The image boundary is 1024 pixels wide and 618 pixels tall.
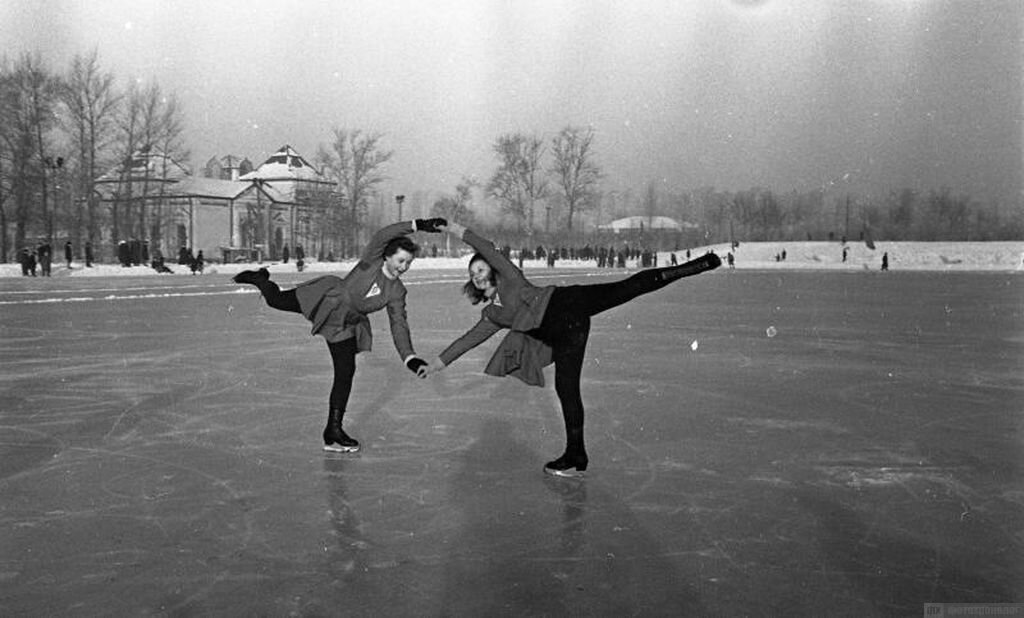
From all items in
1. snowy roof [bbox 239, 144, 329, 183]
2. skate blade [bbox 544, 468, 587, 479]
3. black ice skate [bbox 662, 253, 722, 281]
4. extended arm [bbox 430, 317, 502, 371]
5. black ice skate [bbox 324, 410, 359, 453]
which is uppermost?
snowy roof [bbox 239, 144, 329, 183]

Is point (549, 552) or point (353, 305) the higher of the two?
point (353, 305)

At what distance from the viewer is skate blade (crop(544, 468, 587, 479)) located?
4582 mm

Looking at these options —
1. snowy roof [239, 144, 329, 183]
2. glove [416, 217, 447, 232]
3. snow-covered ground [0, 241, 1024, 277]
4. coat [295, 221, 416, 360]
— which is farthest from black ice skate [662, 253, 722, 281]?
snowy roof [239, 144, 329, 183]

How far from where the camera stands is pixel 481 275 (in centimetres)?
455

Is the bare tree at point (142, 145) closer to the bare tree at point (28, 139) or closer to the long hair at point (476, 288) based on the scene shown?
the bare tree at point (28, 139)

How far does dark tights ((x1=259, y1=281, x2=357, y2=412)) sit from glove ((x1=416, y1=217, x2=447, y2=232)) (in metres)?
0.88

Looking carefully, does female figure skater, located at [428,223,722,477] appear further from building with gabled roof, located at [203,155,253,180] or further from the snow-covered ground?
building with gabled roof, located at [203,155,253,180]

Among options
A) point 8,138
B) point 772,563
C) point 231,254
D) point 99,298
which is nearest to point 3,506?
point 772,563

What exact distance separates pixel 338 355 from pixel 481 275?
1.08 meters

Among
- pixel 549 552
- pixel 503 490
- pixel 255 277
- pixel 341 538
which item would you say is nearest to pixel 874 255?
pixel 255 277

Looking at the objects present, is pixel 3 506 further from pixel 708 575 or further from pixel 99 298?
pixel 99 298

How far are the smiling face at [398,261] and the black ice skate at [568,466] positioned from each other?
131 cm

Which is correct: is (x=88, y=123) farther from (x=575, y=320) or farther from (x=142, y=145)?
(x=575, y=320)

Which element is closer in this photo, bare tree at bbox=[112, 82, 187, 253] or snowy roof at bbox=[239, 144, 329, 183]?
bare tree at bbox=[112, 82, 187, 253]
